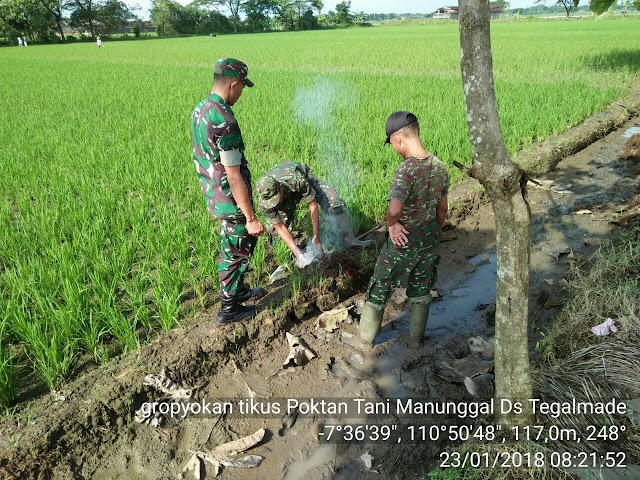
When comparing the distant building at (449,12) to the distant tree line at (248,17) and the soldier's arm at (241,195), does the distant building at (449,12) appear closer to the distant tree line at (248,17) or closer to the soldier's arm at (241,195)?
the distant tree line at (248,17)

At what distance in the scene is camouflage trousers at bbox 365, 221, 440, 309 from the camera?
234 centimetres

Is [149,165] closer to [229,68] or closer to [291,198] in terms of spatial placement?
[291,198]

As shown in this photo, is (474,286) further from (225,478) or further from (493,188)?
(225,478)

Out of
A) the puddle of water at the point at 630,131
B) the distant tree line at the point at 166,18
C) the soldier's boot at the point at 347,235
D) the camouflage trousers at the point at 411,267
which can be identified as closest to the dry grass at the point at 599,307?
the camouflage trousers at the point at 411,267

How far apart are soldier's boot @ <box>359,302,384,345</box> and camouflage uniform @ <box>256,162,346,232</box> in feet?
2.75

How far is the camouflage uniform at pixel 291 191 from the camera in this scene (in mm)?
2928

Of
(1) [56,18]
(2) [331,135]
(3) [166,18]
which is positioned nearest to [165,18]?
(3) [166,18]

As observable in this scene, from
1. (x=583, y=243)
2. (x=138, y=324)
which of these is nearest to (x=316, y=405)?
(x=138, y=324)

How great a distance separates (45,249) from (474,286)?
10.7 feet

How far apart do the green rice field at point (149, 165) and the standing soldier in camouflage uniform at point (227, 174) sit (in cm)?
37

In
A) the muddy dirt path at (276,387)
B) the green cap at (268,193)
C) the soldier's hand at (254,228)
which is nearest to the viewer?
the muddy dirt path at (276,387)

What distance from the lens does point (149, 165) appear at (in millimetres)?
5051

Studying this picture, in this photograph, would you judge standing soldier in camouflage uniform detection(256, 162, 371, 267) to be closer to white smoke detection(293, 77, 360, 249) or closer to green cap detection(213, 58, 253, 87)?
white smoke detection(293, 77, 360, 249)

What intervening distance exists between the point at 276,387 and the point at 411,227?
3.78ft
